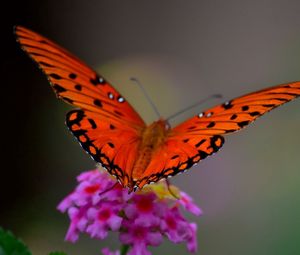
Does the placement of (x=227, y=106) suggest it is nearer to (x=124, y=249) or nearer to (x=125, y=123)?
(x=125, y=123)

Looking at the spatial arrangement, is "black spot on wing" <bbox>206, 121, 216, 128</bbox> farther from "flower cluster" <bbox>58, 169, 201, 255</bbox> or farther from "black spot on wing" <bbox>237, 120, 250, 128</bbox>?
"flower cluster" <bbox>58, 169, 201, 255</bbox>

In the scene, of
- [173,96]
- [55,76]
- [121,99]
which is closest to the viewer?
[55,76]

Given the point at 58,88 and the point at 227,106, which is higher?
the point at 58,88

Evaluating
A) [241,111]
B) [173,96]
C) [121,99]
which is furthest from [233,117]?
[173,96]

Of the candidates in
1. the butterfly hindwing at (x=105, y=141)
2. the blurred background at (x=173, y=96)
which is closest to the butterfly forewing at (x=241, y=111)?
the butterfly hindwing at (x=105, y=141)

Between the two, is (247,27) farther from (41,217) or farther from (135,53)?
(41,217)

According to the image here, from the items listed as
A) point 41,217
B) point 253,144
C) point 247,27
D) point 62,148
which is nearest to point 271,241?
point 253,144

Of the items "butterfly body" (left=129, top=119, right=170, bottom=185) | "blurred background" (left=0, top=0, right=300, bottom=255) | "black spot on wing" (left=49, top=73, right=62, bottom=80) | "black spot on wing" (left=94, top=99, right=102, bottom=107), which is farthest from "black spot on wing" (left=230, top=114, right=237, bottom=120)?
"blurred background" (left=0, top=0, right=300, bottom=255)
